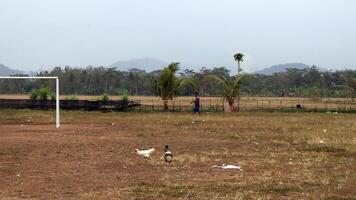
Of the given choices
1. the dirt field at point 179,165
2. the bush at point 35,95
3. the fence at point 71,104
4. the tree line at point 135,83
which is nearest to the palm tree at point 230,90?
the fence at point 71,104

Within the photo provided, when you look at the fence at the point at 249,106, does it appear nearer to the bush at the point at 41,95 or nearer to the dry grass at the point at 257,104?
the dry grass at the point at 257,104

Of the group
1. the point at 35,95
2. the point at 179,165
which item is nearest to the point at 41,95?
the point at 35,95

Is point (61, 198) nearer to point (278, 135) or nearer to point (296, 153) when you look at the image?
point (296, 153)

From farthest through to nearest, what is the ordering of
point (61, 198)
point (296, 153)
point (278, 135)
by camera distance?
point (278, 135)
point (296, 153)
point (61, 198)

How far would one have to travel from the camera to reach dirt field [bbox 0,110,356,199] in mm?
9625

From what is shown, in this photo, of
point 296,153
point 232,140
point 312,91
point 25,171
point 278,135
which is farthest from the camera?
point 312,91

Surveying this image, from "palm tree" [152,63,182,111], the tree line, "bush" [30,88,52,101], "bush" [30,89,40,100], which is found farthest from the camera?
the tree line

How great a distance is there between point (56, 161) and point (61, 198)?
14.3ft

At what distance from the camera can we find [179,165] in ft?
41.9

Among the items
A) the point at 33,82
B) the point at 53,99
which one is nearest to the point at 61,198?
the point at 53,99

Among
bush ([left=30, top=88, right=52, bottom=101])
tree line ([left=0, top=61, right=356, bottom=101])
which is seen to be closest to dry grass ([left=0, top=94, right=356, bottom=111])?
bush ([left=30, top=88, right=52, bottom=101])

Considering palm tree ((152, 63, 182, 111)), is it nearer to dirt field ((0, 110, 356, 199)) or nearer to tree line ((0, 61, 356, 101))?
dirt field ((0, 110, 356, 199))

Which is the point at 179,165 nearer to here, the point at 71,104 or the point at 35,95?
the point at 71,104

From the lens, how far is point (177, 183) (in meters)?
10.4
